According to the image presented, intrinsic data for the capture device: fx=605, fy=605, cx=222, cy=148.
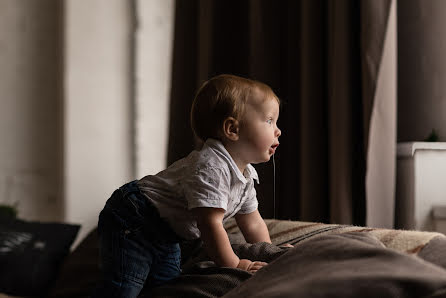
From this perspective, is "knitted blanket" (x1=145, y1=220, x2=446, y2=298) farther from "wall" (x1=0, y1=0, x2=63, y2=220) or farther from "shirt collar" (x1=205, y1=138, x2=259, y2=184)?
"wall" (x1=0, y1=0, x2=63, y2=220)

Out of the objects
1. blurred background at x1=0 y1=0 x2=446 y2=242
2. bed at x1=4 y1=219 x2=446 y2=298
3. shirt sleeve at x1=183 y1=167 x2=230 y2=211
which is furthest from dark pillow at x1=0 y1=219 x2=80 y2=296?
shirt sleeve at x1=183 y1=167 x2=230 y2=211

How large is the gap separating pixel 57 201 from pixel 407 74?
7.33 ft

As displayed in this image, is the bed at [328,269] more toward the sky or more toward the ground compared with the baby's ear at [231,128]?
more toward the ground

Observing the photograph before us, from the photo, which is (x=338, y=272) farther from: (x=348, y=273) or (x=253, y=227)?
(x=253, y=227)

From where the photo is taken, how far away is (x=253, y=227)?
1.45m

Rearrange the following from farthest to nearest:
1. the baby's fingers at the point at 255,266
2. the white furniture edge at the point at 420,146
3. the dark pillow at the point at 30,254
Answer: the dark pillow at the point at 30,254
the white furniture edge at the point at 420,146
the baby's fingers at the point at 255,266

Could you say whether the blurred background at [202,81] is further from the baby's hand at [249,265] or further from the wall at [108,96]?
the baby's hand at [249,265]

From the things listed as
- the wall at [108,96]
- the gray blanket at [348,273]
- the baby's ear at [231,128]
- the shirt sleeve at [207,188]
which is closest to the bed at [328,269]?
the gray blanket at [348,273]

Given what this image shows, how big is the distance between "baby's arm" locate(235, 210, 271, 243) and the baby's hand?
23 cm

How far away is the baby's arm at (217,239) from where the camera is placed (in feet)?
3.92

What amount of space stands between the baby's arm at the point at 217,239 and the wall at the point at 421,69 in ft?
3.99

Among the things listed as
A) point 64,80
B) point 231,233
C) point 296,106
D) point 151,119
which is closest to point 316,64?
point 296,106

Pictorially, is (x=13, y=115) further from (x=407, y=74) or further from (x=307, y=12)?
(x=407, y=74)

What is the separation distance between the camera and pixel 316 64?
84.4 inches
